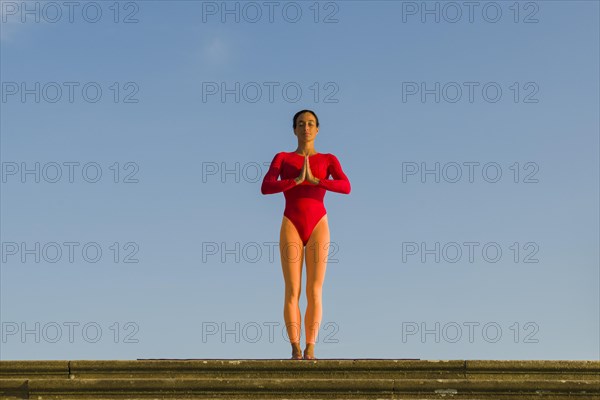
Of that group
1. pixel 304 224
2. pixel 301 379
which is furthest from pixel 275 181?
pixel 301 379

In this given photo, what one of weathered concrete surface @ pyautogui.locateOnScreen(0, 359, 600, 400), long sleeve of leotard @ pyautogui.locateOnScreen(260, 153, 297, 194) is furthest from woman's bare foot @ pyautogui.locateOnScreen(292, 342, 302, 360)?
long sleeve of leotard @ pyautogui.locateOnScreen(260, 153, 297, 194)

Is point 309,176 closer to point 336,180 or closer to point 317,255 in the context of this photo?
point 336,180

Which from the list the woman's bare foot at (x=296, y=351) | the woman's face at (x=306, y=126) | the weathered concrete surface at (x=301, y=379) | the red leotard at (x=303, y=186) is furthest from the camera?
the woman's face at (x=306, y=126)

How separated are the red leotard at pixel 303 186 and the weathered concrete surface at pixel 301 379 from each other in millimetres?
2141

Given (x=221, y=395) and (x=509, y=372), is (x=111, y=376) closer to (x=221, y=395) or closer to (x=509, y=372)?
(x=221, y=395)

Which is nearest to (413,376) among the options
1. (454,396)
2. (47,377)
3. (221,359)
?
(454,396)

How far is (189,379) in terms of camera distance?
844 cm

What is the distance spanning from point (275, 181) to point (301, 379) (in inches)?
118

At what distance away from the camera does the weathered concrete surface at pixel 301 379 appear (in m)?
8.38

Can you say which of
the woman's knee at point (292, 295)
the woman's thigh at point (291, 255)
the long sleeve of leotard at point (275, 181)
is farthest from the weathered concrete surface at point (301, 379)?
the long sleeve of leotard at point (275, 181)

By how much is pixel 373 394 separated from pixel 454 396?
0.78 metres

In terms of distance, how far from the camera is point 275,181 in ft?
34.9

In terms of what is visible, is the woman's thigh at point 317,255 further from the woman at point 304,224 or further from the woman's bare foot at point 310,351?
the woman's bare foot at point 310,351

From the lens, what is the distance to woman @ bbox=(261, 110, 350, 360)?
34.4ft
